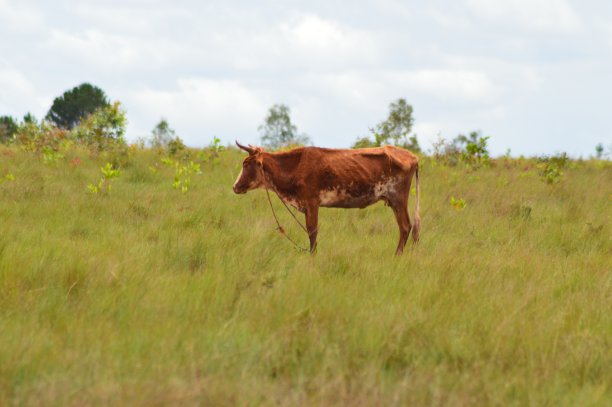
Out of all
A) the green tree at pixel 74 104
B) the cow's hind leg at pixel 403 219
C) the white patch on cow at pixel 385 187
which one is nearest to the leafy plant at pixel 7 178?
the white patch on cow at pixel 385 187

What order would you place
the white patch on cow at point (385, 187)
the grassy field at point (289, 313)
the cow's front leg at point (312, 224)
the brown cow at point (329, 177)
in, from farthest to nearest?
1. the white patch on cow at point (385, 187)
2. the brown cow at point (329, 177)
3. the cow's front leg at point (312, 224)
4. the grassy field at point (289, 313)

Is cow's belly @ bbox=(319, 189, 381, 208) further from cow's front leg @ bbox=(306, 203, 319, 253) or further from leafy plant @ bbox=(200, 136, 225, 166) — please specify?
leafy plant @ bbox=(200, 136, 225, 166)

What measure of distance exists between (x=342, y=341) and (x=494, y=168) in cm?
1473

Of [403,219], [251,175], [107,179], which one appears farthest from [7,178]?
[403,219]

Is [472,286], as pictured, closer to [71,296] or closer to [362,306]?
[362,306]

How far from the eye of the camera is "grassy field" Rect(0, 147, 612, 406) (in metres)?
4.32

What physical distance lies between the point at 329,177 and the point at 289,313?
3.91 meters

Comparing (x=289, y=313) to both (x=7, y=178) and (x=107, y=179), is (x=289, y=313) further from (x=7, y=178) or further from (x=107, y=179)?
(x=7, y=178)

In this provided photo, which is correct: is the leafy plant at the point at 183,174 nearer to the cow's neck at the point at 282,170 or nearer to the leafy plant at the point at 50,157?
the leafy plant at the point at 50,157

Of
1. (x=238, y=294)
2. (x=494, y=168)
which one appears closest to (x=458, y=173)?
(x=494, y=168)

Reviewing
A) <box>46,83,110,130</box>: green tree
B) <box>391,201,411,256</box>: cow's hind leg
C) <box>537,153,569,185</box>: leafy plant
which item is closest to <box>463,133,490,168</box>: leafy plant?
<box>537,153,569,185</box>: leafy plant

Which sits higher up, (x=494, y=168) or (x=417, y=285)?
(x=494, y=168)

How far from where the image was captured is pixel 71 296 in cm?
602

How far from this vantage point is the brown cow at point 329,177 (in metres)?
9.32
